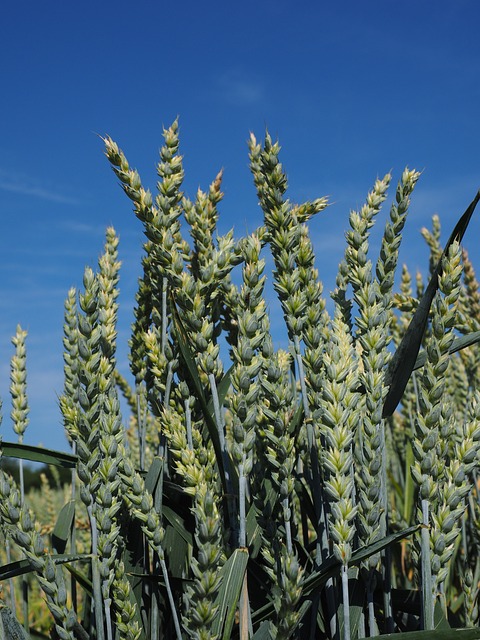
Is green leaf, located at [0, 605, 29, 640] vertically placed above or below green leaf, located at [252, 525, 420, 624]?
below

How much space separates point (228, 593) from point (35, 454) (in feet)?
2.17

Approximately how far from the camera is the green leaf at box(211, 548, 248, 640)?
1185 millimetres

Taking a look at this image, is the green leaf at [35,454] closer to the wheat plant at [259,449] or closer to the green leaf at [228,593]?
the wheat plant at [259,449]

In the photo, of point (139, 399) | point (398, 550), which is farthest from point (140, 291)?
point (398, 550)

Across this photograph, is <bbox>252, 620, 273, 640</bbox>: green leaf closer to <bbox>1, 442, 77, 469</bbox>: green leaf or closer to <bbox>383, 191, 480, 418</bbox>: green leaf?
<bbox>383, 191, 480, 418</bbox>: green leaf

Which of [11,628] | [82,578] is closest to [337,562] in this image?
[82,578]

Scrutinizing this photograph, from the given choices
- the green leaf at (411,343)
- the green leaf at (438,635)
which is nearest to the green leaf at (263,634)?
the green leaf at (438,635)

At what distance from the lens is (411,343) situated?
4.61ft

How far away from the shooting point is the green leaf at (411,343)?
133 cm

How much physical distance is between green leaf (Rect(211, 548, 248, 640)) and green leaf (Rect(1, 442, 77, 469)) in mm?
548

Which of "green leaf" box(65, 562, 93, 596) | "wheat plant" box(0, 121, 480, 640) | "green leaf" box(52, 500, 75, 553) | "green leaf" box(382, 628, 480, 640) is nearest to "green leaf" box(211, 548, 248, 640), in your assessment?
"wheat plant" box(0, 121, 480, 640)

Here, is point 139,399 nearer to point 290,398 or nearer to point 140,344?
point 140,344

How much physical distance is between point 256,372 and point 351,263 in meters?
0.37

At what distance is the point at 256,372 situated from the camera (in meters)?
1.23
